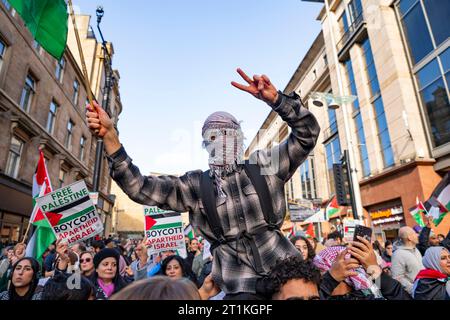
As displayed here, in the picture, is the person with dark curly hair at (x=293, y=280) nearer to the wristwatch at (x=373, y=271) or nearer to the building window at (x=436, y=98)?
the wristwatch at (x=373, y=271)

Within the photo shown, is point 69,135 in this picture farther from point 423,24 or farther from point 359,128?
point 423,24

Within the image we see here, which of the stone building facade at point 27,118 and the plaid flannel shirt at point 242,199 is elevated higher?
the stone building facade at point 27,118

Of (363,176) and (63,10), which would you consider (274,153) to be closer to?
(63,10)

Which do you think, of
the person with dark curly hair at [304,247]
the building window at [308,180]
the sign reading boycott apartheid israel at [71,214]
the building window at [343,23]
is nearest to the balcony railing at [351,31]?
the building window at [343,23]

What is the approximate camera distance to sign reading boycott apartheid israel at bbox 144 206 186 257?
6410 mm

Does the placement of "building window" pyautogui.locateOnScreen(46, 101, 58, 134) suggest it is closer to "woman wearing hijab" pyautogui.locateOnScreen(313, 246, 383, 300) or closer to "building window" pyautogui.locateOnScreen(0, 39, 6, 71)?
"building window" pyautogui.locateOnScreen(0, 39, 6, 71)

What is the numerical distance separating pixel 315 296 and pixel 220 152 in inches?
39.4

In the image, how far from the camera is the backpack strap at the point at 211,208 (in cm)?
162

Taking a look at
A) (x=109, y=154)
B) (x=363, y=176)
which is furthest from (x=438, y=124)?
(x=109, y=154)

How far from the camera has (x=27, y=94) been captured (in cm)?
1482

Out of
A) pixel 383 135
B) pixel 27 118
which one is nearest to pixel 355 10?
pixel 383 135

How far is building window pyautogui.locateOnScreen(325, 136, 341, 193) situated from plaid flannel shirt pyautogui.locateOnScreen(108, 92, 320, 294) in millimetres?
19651

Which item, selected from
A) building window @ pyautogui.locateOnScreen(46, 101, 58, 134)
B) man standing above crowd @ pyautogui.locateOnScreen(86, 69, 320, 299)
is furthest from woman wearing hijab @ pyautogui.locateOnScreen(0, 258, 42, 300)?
building window @ pyautogui.locateOnScreen(46, 101, 58, 134)

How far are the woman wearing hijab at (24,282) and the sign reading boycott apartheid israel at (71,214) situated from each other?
805mm
